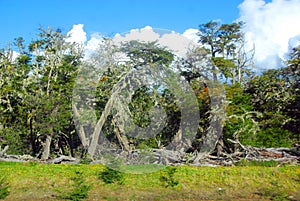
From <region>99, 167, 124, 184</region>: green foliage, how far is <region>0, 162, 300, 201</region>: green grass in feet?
0.28

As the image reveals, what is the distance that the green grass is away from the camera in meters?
8.02

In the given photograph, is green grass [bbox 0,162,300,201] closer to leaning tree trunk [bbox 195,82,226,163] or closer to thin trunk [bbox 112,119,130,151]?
thin trunk [bbox 112,119,130,151]

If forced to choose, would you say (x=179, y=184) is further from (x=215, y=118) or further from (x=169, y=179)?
(x=215, y=118)

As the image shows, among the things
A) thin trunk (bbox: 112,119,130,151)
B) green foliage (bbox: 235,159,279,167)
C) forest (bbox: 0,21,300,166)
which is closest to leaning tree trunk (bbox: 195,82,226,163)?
forest (bbox: 0,21,300,166)

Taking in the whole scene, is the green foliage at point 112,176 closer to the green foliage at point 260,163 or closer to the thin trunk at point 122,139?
the green foliage at point 260,163

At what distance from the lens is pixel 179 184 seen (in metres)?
8.77

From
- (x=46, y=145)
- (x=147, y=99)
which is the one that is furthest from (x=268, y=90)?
(x=46, y=145)

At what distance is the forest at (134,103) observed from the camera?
603 inches

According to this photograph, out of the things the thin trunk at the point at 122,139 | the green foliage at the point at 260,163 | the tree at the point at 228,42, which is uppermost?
the tree at the point at 228,42

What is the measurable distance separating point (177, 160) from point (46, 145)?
7.50 metres

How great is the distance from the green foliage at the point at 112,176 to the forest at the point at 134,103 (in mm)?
4322

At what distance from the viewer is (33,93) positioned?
59.4 ft

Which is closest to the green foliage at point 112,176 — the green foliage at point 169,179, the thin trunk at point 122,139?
the green foliage at point 169,179

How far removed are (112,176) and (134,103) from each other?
754 cm
